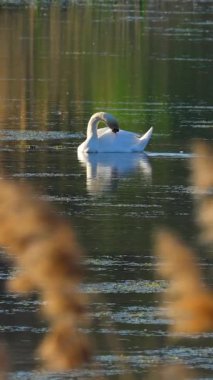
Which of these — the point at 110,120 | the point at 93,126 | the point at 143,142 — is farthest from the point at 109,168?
the point at 93,126

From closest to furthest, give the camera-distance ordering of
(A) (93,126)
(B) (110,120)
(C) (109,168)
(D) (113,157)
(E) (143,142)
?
(C) (109,168), (E) (143,142), (D) (113,157), (B) (110,120), (A) (93,126)

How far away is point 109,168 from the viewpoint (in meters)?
17.8

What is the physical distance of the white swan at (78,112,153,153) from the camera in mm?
19078

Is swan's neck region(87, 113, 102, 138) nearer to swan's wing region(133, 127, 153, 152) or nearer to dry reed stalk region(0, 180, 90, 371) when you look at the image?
swan's wing region(133, 127, 153, 152)

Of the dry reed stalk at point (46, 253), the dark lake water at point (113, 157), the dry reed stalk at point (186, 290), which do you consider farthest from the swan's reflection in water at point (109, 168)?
the dry reed stalk at point (186, 290)

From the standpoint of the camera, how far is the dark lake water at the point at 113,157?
8289 millimetres

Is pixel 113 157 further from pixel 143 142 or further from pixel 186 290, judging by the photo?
pixel 186 290

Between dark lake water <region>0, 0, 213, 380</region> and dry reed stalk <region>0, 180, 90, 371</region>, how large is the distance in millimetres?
3089

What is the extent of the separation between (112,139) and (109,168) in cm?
191

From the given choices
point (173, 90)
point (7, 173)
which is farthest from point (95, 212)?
point (173, 90)

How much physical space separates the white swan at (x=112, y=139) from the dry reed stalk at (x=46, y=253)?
50.1 ft

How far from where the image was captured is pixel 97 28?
153 feet

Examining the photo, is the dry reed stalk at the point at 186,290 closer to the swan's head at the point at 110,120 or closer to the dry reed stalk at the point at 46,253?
the dry reed stalk at the point at 46,253

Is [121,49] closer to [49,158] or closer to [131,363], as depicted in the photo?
[49,158]
